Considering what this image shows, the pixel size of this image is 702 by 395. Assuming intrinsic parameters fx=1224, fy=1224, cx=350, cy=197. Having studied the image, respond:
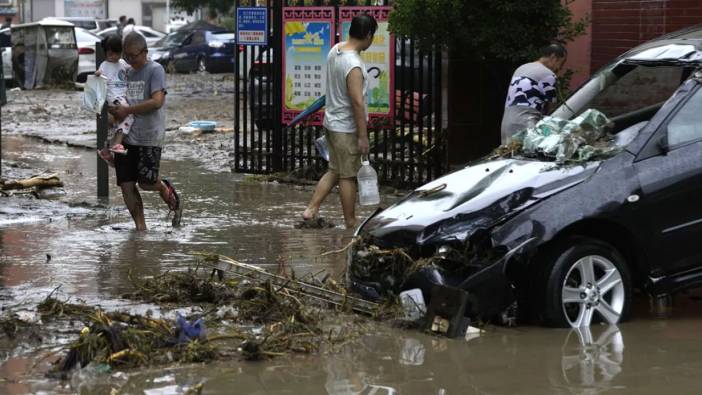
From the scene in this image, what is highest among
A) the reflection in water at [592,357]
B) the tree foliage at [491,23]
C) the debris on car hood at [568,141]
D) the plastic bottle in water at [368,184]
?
the tree foliage at [491,23]

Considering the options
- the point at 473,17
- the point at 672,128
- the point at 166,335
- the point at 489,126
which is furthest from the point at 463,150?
the point at 166,335

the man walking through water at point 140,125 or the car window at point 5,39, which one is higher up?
the car window at point 5,39

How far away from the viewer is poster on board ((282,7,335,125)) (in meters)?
13.2

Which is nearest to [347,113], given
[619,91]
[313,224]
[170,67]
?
[313,224]

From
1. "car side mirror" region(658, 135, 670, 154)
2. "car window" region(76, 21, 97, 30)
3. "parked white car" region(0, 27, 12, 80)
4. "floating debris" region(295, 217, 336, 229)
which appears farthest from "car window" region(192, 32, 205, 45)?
"car side mirror" region(658, 135, 670, 154)

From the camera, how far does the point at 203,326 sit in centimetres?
649

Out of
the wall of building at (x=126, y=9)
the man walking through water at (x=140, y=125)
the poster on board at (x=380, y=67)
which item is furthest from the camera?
the wall of building at (x=126, y=9)

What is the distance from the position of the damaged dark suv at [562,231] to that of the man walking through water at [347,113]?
7.77 feet

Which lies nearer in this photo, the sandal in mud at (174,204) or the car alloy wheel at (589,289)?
the car alloy wheel at (589,289)

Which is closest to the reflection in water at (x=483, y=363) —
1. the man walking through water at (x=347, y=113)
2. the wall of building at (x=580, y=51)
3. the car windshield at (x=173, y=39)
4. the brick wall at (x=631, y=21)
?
the man walking through water at (x=347, y=113)

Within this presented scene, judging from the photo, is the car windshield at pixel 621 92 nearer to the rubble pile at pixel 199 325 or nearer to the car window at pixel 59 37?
the rubble pile at pixel 199 325

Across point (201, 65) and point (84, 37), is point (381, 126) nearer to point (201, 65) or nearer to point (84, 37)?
point (84, 37)

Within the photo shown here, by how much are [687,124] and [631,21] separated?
5104 mm

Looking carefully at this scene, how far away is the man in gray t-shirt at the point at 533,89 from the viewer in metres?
10.1
